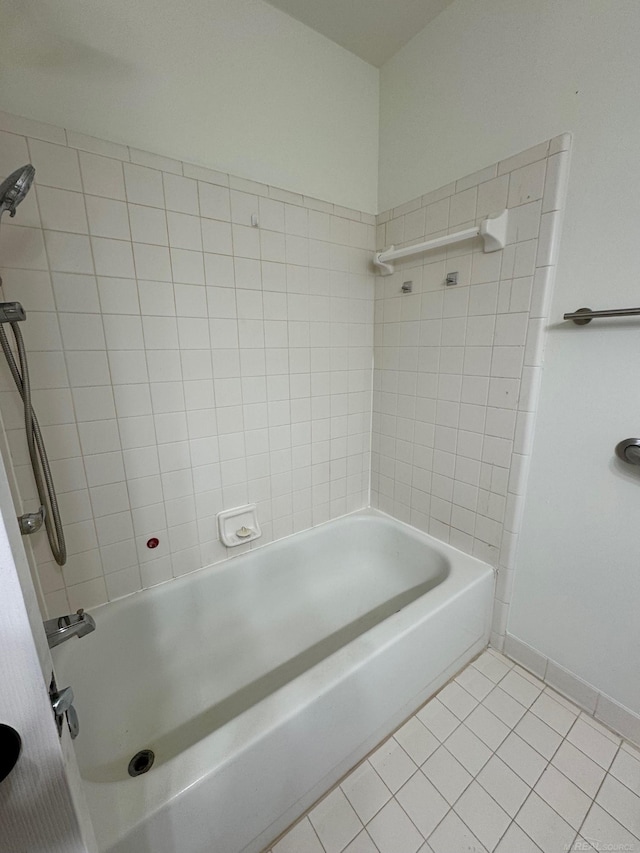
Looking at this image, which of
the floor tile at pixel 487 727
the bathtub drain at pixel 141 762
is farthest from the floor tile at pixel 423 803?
the bathtub drain at pixel 141 762

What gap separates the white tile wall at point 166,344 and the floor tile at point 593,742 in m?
1.24

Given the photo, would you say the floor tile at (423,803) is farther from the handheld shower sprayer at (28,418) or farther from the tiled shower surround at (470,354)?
the handheld shower sprayer at (28,418)

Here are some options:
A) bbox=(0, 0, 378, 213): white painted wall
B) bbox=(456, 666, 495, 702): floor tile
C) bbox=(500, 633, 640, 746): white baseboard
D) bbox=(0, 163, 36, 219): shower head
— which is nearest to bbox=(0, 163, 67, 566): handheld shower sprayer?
bbox=(0, 163, 36, 219): shower head

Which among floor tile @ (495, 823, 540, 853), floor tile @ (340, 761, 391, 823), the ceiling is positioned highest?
the ceiling

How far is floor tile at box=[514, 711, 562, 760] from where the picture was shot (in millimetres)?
1140

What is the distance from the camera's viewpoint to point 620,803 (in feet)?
3.27

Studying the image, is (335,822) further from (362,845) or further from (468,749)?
(468,749)

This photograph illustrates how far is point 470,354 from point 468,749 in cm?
136

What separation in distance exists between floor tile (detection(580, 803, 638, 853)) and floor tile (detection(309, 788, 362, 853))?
24.0 inches

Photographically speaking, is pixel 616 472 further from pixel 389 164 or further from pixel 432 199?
pixel 389 164

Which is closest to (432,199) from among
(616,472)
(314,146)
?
(314,146)

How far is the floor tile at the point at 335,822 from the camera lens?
94cm

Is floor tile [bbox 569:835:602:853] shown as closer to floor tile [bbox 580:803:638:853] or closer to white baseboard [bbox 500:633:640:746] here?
floor tile [bbox 580:803:638:853]

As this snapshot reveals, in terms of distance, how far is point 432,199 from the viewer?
144 cm
